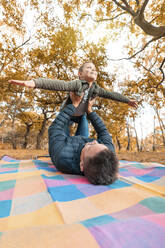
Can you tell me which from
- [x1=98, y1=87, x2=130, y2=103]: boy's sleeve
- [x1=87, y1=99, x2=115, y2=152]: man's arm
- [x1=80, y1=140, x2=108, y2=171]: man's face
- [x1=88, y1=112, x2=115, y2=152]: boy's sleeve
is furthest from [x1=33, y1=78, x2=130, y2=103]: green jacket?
[x1=80, y1=140, x2=108, y2=171]: man's face

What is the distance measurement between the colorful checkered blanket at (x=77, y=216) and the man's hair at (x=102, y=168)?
0.12 m

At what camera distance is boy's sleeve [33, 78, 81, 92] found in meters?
2.10

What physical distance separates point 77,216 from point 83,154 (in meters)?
0.91

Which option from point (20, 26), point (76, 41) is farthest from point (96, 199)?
point (20, 26)

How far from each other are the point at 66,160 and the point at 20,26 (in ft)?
41.0

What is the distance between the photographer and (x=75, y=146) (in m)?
1.94

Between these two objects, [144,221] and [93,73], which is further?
[93,73]

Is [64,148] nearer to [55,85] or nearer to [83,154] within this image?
[83,154]

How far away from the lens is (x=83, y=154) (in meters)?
1.73

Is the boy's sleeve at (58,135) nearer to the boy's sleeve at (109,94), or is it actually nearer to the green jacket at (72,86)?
the green jacket at (72,86)

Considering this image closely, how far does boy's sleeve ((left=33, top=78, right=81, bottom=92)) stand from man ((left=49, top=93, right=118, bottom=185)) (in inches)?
10.5

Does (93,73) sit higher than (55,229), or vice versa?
(93,73)

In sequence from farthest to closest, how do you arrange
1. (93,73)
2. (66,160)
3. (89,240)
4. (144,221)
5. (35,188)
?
(93,73) < (66,160) < (35,188) < (144,221) < (89,240)

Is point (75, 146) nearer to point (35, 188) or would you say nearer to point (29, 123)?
point (35, 188)
